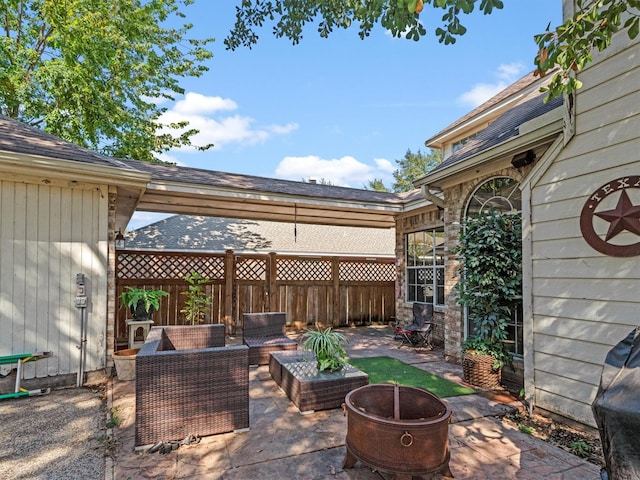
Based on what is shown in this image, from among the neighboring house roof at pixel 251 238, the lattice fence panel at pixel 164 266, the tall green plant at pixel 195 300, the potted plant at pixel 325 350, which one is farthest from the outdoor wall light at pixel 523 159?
the neighboring house roof at pixel 251 238

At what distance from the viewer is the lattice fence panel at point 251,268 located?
826 centimetres

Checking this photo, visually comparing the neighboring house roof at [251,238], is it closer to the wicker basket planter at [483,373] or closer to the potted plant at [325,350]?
the potted plant at [325,350]

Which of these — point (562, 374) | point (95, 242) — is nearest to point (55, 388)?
point (95, 242)

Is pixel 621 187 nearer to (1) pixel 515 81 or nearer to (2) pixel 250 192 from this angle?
(2) pixel 250 192

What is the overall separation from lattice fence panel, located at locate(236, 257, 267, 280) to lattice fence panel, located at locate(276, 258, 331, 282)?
0.39 meters

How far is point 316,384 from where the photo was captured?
3590 mm

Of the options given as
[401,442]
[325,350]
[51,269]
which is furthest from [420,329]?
[51,269]

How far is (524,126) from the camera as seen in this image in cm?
400

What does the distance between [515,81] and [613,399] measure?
9.99 meters

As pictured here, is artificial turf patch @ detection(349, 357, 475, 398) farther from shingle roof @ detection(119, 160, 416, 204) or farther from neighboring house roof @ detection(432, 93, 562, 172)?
shingle roof @ detection(119, 160, 416, 204)

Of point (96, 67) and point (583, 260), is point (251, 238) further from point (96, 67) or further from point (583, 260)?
point (583, 260)

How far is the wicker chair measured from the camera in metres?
5.25

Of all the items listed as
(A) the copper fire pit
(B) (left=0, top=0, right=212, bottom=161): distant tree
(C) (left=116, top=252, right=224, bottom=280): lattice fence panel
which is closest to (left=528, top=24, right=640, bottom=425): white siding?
(A) the copper fire pit

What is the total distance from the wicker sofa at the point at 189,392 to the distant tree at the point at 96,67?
32.8ft
